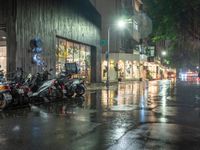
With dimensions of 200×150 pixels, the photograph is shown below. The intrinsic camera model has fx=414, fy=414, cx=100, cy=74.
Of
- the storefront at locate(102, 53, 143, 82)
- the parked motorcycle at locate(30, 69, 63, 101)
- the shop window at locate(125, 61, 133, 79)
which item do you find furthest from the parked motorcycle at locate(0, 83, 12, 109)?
the shop window at locate(125, 61, 133, 79)

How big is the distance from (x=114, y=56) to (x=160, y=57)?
56.3m

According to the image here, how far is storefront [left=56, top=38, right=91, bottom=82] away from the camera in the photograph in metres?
33.9

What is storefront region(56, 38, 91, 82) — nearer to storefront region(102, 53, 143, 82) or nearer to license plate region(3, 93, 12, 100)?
storefront region(102, 53, 143, 82)

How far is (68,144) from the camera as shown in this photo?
9148 mm

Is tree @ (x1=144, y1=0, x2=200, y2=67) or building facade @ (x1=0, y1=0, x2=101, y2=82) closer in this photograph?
tree @ (x1=144, y1=0, x2=200, y2=67)

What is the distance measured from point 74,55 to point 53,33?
27.4 feet

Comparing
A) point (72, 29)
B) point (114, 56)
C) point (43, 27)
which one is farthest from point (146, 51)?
point (43, 27)

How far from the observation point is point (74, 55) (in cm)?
3869

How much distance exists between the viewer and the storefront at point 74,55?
33875mm

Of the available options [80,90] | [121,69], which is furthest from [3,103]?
[121,69]

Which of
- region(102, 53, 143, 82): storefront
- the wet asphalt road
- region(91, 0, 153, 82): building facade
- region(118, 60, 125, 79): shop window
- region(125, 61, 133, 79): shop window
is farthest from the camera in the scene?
region(125, 61, 133, 79): shop window

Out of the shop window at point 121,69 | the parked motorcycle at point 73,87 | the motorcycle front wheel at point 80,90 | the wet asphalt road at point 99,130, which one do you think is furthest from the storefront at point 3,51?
the shop window at point 121,69

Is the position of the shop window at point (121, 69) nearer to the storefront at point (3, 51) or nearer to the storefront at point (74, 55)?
the storefront at point (74, 55)

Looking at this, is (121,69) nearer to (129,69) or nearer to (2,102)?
(129,69)
